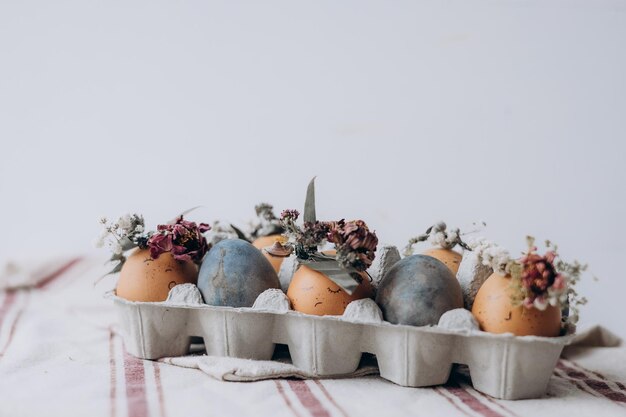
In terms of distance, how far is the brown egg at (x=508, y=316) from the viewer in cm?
82

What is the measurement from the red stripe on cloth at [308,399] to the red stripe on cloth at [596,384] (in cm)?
39

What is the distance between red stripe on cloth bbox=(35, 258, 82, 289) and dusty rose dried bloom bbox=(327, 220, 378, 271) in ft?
3.38

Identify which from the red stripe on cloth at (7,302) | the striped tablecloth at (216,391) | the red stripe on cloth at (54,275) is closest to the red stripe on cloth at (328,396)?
the striped tablecloth at (216,391)

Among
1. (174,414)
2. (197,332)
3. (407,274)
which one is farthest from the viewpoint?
(197,332)

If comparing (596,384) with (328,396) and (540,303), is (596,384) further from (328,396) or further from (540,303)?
(328,396)

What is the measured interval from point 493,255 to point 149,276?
0.49 metres

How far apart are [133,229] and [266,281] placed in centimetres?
23

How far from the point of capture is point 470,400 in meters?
0.85

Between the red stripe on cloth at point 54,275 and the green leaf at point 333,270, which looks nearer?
the green leaf at point 333,270

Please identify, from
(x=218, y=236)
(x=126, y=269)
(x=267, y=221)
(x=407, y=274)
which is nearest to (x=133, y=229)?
(x=126, y=269)

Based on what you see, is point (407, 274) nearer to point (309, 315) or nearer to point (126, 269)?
point (309, 315)

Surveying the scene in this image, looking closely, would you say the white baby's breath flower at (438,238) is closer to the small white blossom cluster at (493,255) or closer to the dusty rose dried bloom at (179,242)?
the small white blossom cluster at (493,255)

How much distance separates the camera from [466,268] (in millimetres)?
966

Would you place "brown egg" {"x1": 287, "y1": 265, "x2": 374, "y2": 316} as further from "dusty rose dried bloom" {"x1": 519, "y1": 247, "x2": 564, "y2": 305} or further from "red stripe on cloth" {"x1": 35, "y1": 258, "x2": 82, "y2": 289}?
"red stripe on cloth" {"x1": 35, "y1": 258, "x2": 82, "y2": 289}
